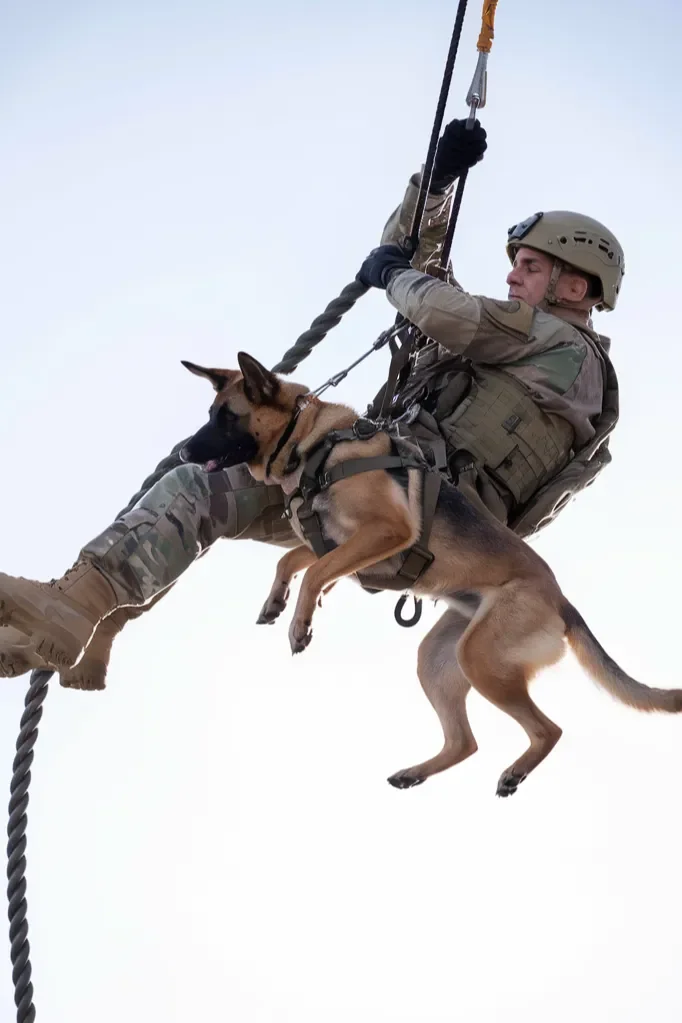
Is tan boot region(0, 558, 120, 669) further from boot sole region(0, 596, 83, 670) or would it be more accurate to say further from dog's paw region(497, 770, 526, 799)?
dog's paw region(497, 770, 526, 799)

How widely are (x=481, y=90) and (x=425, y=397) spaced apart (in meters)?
1.57

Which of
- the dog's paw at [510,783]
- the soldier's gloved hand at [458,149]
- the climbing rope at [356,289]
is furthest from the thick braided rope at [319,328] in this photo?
the dog's paw at [510,783]

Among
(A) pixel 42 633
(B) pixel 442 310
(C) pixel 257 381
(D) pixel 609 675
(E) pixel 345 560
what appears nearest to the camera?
(A) pixel 42 633

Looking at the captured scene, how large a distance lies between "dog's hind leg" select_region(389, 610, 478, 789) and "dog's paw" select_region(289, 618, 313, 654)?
0.92m

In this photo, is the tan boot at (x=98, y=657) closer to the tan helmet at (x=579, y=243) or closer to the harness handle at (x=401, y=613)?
the harness handle at (x=401, y=613)

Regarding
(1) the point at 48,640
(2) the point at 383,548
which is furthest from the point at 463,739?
(1) the point at 48,640

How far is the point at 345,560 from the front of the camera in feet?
20.7

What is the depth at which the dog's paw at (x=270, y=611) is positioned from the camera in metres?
6.71

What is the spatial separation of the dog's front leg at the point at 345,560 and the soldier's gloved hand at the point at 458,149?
202 centimetres

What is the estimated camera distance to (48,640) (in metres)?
5.98

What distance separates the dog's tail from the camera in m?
6.70

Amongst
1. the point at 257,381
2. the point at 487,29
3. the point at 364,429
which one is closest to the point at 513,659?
the point at 364,429

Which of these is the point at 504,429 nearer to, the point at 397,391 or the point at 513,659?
the point at 397,391

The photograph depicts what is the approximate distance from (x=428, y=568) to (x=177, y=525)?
1.14 m
